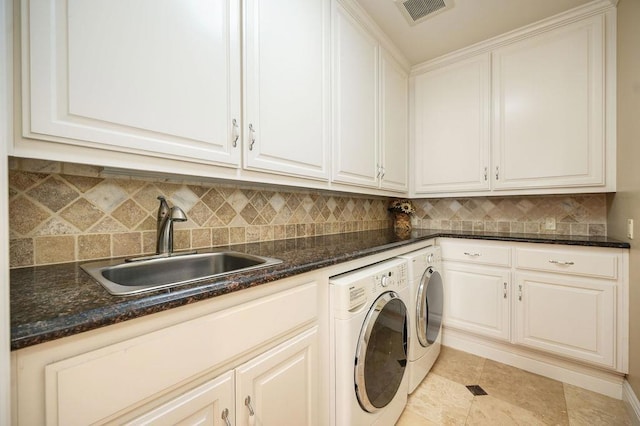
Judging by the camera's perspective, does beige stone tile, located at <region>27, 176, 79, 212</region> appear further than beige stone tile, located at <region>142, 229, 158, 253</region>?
No

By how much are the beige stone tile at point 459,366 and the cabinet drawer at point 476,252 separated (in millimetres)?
763

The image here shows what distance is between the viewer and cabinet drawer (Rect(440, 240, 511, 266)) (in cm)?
194

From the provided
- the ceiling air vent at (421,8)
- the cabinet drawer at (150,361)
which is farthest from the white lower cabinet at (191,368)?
the ceiling air vent at (421,8)

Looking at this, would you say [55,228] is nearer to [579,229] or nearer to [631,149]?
[631,149]

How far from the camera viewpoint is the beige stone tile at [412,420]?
4.57 ft

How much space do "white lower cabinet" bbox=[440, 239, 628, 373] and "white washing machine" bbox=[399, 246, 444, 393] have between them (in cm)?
29

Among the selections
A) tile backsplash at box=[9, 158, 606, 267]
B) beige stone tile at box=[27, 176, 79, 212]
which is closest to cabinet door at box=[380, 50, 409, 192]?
tile backsplash at box=[9, 158, 606, 267]

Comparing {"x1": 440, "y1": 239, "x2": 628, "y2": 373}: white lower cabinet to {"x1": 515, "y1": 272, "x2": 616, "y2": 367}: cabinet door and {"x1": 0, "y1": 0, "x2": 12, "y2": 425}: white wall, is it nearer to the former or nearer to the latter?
{"x1": 515, "y1": 272, "x2": 616, "y2": 367}: cabinet door

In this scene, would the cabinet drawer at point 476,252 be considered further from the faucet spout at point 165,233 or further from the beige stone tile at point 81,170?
the beige stone tile at point 81,170

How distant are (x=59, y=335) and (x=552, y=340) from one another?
253cm

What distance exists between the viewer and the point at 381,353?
47.9 inches

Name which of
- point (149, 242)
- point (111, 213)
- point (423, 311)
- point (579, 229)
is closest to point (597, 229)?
point (579, 229)

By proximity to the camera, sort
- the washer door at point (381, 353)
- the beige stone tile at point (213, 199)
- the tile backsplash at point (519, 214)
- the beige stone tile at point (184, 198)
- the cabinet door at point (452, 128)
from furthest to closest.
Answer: the cabinet door at point (452, 128)
the tile backsplash at point (519, 214)
the beige stone tile at point (213, 199)
the beige stone tile at point (184, 198)
the washer door at point (381, 353)

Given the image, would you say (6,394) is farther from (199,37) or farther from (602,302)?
(602,302)
